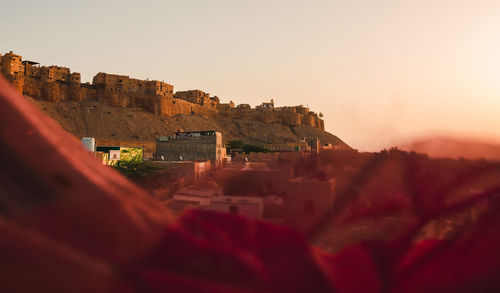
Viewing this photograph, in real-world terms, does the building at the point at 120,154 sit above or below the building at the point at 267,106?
below

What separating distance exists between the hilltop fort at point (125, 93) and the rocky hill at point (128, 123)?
149 centimetres

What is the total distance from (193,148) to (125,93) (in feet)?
148

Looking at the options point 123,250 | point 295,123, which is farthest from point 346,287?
point 295,123

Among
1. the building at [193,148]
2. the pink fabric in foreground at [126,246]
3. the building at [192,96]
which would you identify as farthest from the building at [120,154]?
the building at [192,96]

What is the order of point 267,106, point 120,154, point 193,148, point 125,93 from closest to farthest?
point 193,148, point 120,154, point 125,93, point 267,106

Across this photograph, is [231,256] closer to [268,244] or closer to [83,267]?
[268,244]

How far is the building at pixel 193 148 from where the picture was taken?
65.4ft

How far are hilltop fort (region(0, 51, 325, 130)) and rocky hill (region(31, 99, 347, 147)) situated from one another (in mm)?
1487

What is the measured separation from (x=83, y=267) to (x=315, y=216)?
3.34 ft

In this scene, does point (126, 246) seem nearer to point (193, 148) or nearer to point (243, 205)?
point (243, 205)

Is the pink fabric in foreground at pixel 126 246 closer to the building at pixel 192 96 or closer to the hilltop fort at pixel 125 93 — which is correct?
the hilltop fort at pixel 125 93

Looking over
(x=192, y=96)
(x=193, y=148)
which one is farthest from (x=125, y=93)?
(x=193, y=148)

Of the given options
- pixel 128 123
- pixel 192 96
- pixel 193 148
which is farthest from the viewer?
pixel 192 96

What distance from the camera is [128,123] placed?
55.9m
